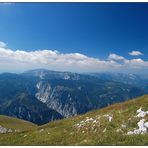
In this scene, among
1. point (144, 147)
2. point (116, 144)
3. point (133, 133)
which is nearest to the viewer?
point (144, 147)

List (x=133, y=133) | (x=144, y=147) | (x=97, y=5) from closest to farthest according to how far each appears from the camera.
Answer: (x=144, y=147)
(x=133, y=133)
(x=97, y=5)

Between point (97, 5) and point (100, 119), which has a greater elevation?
point (97, 5)

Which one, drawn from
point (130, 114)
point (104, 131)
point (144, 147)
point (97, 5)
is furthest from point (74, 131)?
point (97, 5)

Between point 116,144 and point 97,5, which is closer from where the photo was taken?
point 116,144

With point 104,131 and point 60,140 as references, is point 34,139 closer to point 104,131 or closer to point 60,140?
point 60,140

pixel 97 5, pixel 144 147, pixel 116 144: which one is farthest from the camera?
pixel 97 5

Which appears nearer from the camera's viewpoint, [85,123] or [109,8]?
[85,123]

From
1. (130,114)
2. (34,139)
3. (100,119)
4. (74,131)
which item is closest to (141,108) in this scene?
(130,114)

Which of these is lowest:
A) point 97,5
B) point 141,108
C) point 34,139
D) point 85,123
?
point 34,139

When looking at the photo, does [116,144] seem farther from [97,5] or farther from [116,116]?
[97,5]
